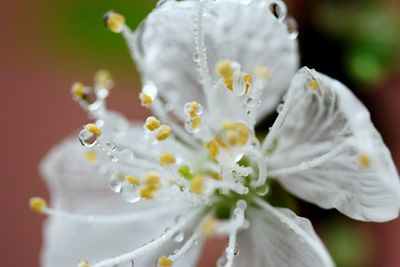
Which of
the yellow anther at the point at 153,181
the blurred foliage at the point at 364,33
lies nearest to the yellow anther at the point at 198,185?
the yellow anther at the point at 153,181

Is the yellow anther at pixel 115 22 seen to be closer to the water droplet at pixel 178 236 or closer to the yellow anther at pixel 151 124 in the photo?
the yellow anther at pixel 151 124

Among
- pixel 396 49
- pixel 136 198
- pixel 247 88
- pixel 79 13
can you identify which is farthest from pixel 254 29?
pixel 79 13

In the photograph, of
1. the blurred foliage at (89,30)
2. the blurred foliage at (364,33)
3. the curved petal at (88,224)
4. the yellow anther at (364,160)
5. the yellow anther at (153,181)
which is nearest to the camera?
the yellow anther at (364,160)

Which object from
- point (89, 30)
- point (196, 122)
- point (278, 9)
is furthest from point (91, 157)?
point (89, 30)

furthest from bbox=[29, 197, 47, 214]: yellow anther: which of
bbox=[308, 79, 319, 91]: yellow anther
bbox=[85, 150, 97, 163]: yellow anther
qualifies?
bbox=[308, 79, 319, 91]: yellow anther

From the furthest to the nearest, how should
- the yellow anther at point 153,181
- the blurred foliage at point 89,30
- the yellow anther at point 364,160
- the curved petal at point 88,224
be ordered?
the blurred foliage at point 89,30
the curved petal at point 88,224
the yellow anther at point 153,181
the yellow anther at point 364,160

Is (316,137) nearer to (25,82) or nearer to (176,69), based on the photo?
(176,69)

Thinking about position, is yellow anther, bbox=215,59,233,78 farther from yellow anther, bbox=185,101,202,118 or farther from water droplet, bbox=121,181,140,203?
water droplet, bbox=121,181,140,203
